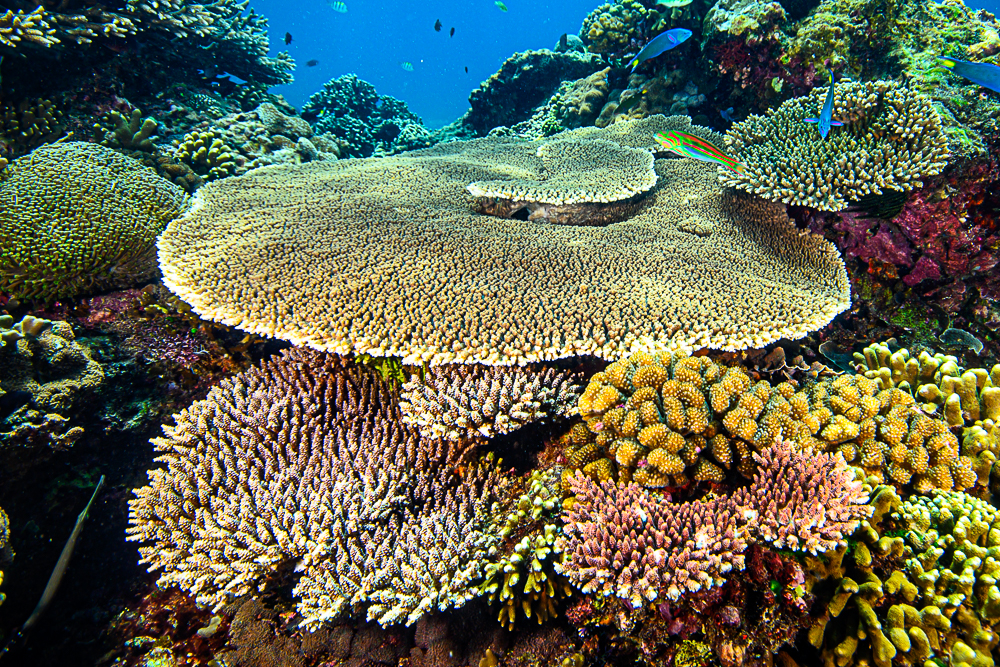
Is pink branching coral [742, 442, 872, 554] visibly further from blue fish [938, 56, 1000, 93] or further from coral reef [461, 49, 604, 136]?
coral reef [461, 49, 604, 136]

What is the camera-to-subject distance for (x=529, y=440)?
2.87 metres

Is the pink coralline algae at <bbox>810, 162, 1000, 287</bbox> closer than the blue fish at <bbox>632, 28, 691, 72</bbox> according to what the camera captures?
Yes

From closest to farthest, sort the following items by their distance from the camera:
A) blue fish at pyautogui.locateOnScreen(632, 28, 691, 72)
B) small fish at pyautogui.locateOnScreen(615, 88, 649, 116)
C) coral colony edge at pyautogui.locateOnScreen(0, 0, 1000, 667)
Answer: coral colony edge at pyautogui.locateOnScreen(0, 0, 1000, 667) → blue fish at pyautogui.locateOnScreen(632, 28, 691, 72) → small fish at pyautogui.locateOnScreen(615, 88, 649, 116)

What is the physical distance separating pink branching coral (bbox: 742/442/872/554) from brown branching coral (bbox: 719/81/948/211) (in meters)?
2.99

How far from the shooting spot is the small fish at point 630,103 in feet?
25.4

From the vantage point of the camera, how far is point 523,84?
38.1 ft

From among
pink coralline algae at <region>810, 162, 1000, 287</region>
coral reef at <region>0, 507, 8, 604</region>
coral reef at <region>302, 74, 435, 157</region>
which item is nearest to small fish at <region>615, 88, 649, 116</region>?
pink coralline algae at <region>810, 162, 1000, 287</region>

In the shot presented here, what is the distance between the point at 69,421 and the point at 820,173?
6.91 meters

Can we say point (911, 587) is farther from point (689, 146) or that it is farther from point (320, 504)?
point (689, 146)

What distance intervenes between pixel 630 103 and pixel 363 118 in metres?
9.69

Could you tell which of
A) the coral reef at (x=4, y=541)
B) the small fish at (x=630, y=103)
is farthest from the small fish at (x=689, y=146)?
the coral reef at (x=4, y=541)

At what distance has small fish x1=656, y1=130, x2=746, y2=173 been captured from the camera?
16.7ft

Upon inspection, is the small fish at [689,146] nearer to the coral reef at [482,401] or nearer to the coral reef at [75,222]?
the coral reef at [482,401]

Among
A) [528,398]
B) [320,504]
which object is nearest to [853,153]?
[528,398]
